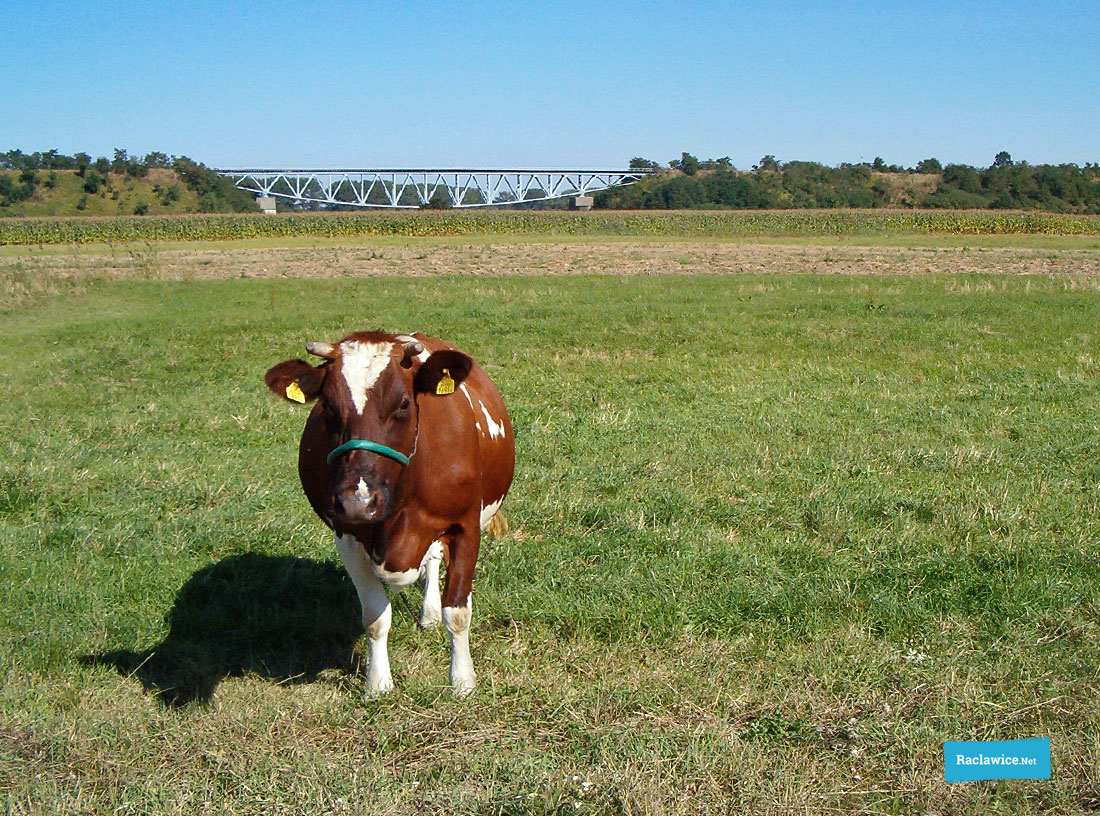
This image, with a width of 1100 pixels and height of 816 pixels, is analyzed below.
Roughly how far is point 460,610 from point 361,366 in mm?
1330

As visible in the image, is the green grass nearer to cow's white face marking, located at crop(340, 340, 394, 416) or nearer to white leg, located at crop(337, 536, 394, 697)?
white leg, located at crop(337, 536, 394, 697)

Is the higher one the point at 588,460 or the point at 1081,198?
Answer: the point at 1081,198

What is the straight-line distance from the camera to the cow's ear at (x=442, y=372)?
13.2 feet

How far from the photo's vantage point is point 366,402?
149 inches

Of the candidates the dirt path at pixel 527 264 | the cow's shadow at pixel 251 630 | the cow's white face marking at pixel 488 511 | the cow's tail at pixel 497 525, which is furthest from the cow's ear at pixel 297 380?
the dirt path at pixel 527 264

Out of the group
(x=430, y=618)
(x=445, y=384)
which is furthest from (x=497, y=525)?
(x=445, y=384)

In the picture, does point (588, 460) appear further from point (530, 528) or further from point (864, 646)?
point (864, 646)

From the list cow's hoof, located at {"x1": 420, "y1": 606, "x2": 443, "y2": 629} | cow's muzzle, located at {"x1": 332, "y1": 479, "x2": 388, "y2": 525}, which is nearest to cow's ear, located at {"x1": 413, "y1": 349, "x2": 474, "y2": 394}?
cow's muzzle, located at {"x1": 332, "y1": 479, "x2": 388, "y2": 525}

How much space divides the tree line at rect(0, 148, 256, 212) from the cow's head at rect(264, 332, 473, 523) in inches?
4268

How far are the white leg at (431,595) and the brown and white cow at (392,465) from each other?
0.26 metres

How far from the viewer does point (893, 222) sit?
74.4 metres

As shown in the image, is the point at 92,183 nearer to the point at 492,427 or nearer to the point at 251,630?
the point at 251,630

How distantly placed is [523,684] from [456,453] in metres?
1.13

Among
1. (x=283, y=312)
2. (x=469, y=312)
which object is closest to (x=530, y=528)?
(x=469, y=312)
